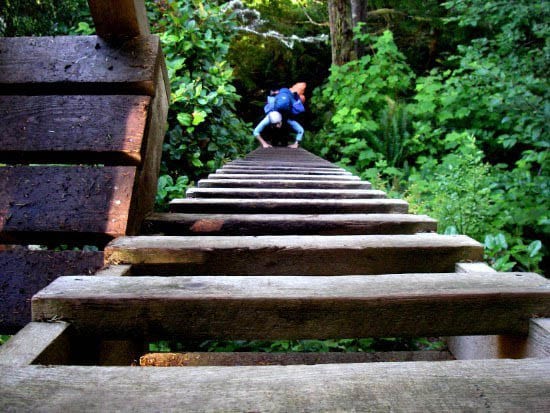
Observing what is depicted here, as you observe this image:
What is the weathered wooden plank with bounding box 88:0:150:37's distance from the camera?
1647mm

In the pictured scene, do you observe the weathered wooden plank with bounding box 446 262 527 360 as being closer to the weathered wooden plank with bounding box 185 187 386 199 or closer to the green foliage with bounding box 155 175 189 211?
the weathered wooden plank with bounding box 185 187 386 199

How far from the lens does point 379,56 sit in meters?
8.88

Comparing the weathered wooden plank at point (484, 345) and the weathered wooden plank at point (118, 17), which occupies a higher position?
the weathered wooden plank at point (118, 17)

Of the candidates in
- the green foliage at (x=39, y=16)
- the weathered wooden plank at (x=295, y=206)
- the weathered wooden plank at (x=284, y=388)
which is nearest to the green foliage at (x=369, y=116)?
the green foliage at (x=39, y=16)

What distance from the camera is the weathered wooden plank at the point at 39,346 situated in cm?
71

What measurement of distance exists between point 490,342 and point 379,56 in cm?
882

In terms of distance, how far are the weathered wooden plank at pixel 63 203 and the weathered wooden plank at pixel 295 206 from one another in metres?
0.53

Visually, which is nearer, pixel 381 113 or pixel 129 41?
pixel 129 41

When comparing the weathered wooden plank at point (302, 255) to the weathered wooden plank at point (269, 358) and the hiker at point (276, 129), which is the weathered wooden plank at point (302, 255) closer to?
the weathered wooden plank at point (269, 358)

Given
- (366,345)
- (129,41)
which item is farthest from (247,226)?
(129,41)

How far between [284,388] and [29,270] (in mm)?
1241

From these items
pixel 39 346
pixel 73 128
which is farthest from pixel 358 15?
pixel 39 346

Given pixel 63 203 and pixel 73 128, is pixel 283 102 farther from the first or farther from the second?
pixel 63 203

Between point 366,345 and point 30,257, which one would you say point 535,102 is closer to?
point 366,345
